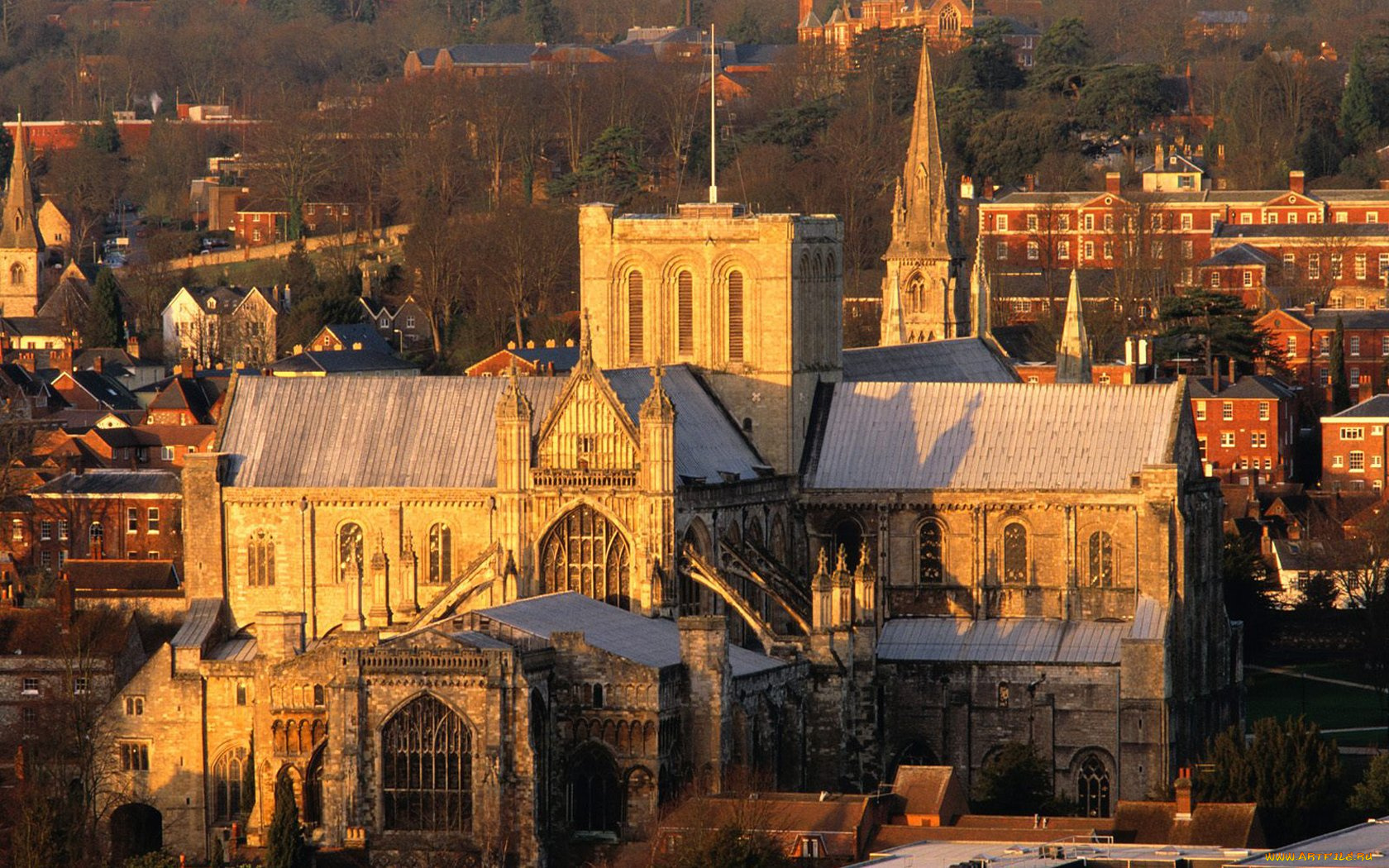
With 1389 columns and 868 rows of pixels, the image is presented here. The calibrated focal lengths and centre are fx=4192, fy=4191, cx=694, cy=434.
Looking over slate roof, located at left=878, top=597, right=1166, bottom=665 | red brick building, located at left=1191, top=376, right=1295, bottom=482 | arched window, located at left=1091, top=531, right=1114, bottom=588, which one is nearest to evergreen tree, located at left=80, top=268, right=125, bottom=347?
red brick building, located at left=1191, top=376, right=1295, bottom=482

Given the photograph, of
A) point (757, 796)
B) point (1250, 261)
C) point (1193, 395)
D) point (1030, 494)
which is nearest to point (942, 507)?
point (1030, 494)

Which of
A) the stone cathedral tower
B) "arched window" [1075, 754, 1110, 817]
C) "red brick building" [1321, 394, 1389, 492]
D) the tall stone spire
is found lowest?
"arched window" [1075, 754, 1110, 817]

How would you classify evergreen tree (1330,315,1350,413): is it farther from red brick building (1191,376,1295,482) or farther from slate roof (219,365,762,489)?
slate roof (219,365,762,489)

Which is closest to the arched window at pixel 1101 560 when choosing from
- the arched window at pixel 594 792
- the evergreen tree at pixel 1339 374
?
the arched window at pixel 594 792

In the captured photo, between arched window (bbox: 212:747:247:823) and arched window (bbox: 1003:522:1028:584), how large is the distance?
18080 millimetres

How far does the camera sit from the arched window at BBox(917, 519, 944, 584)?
97.7m

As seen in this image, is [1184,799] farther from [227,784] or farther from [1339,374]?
[1339,374]

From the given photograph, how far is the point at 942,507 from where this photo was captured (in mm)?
97438

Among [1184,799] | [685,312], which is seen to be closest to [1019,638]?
[685,312]

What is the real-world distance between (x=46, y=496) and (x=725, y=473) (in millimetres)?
41618

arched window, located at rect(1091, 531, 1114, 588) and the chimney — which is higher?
arched window, located at rect(1091, 531, 1114, 588)

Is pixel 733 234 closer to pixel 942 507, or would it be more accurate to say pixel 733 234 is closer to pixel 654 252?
pixel 654 252

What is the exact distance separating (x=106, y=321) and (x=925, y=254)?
180 feet

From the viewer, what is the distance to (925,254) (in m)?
140
